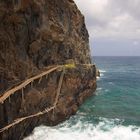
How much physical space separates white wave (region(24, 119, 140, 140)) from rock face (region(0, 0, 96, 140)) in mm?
1373

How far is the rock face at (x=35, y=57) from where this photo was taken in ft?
101

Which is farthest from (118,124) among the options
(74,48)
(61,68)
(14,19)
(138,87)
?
(138,87)

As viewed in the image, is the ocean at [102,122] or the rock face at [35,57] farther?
the ocean at [102,122]

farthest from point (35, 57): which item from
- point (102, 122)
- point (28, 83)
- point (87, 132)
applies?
point (102, 122)

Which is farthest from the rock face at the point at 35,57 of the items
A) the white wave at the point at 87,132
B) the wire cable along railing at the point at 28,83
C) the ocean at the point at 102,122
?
the ocean at the point at 102,122

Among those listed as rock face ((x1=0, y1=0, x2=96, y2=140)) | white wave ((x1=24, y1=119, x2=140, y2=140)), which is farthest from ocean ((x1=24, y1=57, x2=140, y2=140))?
rock face ((x1=0, y1=0, x2=96, y2=140))

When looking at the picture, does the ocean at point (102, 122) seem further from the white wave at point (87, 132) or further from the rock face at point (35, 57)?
the rock face at point (35, 57)

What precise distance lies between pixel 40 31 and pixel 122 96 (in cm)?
2600

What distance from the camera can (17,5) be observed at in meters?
29.9

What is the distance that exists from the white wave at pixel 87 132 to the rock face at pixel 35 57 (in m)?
1.37

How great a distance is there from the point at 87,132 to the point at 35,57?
1008 cm

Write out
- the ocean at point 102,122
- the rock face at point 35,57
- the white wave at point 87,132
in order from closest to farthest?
the rock face at point 35,57, the white wave at point 87,132, the ocean at point 102,122

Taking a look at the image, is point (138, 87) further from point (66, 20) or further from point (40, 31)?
point (40, 31)

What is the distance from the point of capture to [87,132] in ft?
116
